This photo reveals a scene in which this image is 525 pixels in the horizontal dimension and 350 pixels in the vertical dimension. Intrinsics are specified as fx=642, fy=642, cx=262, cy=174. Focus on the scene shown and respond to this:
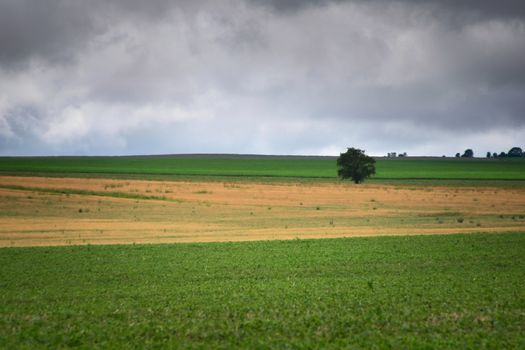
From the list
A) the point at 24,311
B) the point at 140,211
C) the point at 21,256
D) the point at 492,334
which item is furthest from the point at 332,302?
the point at 140,211

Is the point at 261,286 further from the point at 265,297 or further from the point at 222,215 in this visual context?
the point at 222,215

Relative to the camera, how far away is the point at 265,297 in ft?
60.2

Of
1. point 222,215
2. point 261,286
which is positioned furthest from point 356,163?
point 261,286

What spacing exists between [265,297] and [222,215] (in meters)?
34.4

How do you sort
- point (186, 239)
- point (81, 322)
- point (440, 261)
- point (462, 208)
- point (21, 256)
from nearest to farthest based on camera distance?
1. point (81, 322)
2. point (440, 261)
3. point (21, 256)
4. point (186, 239)
5. point (462, 208)

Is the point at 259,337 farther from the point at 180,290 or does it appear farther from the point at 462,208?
the point at 462,208

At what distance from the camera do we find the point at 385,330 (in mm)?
14914

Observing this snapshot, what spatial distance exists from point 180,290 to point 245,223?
26718 millimetres

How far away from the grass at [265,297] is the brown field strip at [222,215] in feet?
31.2

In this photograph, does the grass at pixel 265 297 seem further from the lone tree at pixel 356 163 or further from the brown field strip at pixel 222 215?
the lone tree at pixel 356 163

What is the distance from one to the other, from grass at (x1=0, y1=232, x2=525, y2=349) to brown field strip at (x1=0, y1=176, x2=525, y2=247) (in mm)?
9523

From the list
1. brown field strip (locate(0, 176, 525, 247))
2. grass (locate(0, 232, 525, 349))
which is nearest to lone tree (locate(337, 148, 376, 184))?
brown field strip (locate(0, 176, 525, 247))

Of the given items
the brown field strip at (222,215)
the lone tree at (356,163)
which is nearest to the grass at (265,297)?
the brown field strip at (222,215)

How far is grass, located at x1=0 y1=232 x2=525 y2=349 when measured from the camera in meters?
14.5
